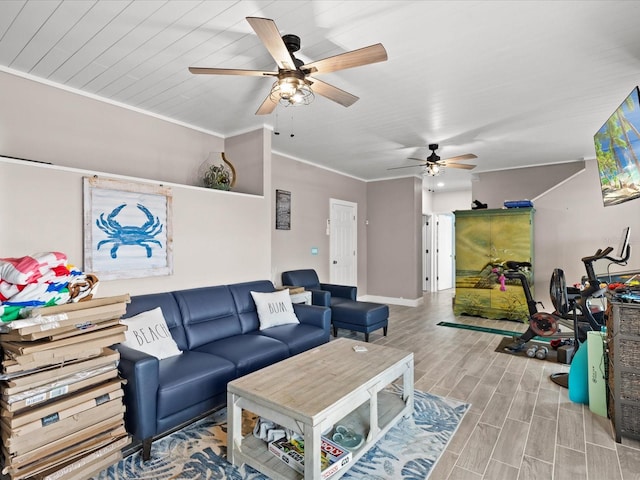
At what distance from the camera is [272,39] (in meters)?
1.86

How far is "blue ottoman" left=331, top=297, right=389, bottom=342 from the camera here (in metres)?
4.34

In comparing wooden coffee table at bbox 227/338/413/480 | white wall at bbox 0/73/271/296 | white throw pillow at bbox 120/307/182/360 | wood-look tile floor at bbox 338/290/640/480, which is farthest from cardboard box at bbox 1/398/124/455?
wood-look tile floor at bbox 338/290/640/480

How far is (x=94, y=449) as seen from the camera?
75.8 inches

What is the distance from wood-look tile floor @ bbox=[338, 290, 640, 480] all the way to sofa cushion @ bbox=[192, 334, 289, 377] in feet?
4.48

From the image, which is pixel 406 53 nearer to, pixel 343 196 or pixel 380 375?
pixel 380 375

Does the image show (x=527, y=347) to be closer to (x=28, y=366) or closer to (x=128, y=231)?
(x=128, y=231)

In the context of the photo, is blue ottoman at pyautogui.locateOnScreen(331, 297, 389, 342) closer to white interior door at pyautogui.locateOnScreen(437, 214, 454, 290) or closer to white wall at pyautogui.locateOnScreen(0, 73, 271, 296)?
white wall at pyautogui.locateOnScreen(0, 73, 271, 296)

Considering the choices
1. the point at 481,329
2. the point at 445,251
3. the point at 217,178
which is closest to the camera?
the point at 217,178

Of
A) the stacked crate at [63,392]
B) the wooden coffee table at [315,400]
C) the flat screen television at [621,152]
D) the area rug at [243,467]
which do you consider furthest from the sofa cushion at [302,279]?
the flat screen television at [621,152]

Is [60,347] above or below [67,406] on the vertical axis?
above

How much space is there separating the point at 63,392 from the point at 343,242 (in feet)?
17.1

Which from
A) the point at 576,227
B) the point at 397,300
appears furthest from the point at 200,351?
the point at 576,227

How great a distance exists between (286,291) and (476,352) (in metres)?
2.43

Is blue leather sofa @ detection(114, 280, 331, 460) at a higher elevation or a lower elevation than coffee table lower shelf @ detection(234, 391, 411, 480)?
higher
